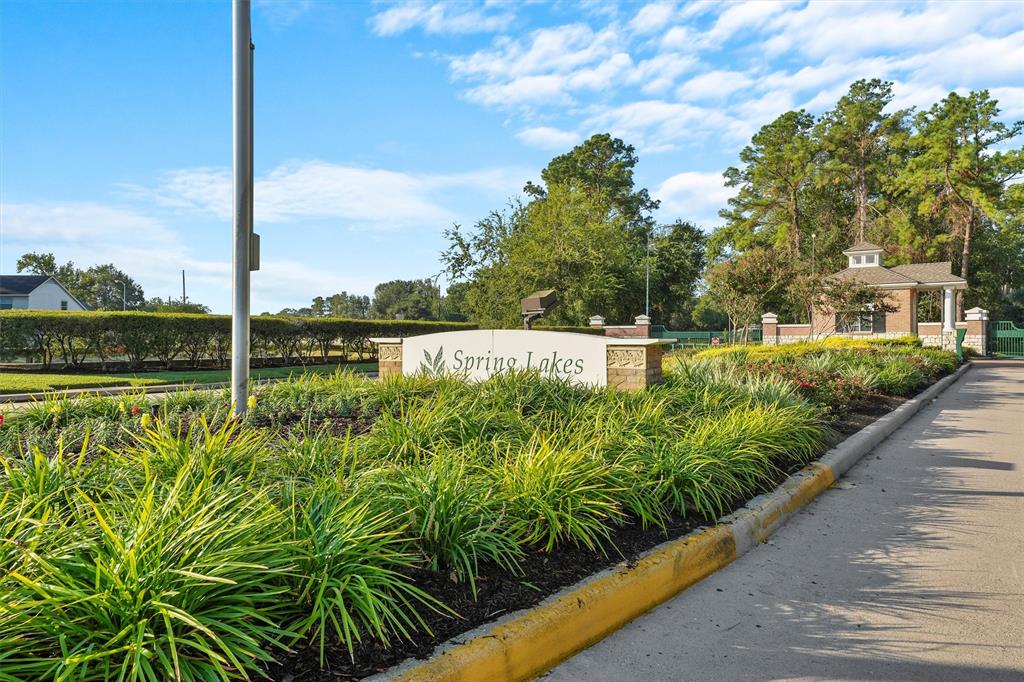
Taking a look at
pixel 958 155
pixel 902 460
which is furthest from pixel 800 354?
pixel 958 155

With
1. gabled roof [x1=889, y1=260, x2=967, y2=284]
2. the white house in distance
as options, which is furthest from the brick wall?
the white house in distance

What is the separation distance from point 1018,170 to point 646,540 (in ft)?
159

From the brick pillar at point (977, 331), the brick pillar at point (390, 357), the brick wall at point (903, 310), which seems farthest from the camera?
the brick wall at point (903, 310)

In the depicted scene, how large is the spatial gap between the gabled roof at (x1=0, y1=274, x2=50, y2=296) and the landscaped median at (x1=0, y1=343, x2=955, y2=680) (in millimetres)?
59478

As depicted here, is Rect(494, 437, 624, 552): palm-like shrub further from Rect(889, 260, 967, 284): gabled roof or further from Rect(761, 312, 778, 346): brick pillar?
Rect(889, 260, 967, 284): gabled roof

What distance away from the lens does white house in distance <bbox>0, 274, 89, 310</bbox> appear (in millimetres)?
53844

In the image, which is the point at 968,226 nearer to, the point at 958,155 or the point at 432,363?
the point at 958,155

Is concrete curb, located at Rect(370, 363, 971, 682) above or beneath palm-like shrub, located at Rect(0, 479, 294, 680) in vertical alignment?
beneath

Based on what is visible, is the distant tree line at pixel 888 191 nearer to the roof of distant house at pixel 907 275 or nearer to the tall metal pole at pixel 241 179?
the roof of distant house at pixel 907 275

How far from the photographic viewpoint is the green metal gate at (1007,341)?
35.9 m

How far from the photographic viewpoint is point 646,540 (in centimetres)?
399

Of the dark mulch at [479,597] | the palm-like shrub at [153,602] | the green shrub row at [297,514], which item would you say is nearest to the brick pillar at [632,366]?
the green shrub row at [297,514]

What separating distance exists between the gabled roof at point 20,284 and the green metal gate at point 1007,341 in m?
68.5

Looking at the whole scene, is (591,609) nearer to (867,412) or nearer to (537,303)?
(867,412)
